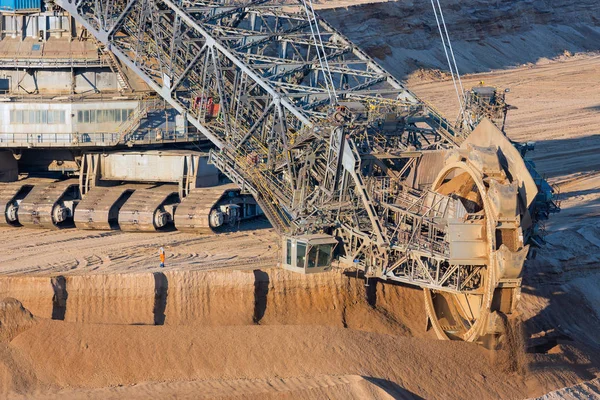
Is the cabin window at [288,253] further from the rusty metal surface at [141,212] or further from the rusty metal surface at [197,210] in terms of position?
the rusty metal surface at [141,212]

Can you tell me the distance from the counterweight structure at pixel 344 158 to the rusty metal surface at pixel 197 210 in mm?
2093

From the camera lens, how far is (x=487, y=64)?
102m

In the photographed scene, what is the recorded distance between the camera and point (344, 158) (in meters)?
46.3

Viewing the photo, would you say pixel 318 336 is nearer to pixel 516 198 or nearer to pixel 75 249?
pixel 516 198

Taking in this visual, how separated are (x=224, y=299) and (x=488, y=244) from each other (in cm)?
1111

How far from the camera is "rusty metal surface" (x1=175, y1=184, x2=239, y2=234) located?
177 feet

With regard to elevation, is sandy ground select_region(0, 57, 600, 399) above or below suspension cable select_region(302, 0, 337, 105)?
below

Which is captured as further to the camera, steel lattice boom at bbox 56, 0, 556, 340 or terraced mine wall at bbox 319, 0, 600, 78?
terraced mine wall at bbox 319, 0, 600, 78

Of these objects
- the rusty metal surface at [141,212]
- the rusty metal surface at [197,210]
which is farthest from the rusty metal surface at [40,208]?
the rusty metal surface at [197,210]

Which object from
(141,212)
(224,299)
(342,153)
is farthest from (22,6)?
(342,153)

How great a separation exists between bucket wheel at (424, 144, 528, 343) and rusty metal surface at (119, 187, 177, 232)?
14685 mm

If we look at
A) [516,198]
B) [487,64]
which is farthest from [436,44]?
[516,198]

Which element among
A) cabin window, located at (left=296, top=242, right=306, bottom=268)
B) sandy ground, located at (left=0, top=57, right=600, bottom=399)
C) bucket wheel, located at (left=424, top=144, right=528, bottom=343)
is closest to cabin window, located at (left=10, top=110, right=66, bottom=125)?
sandy ground, located at (left=0, top=57, right=600, bottom=399)

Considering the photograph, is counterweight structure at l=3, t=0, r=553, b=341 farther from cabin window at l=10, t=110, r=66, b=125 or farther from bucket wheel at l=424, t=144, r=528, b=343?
cabin window at l=10, t=110, r=66, b=125
